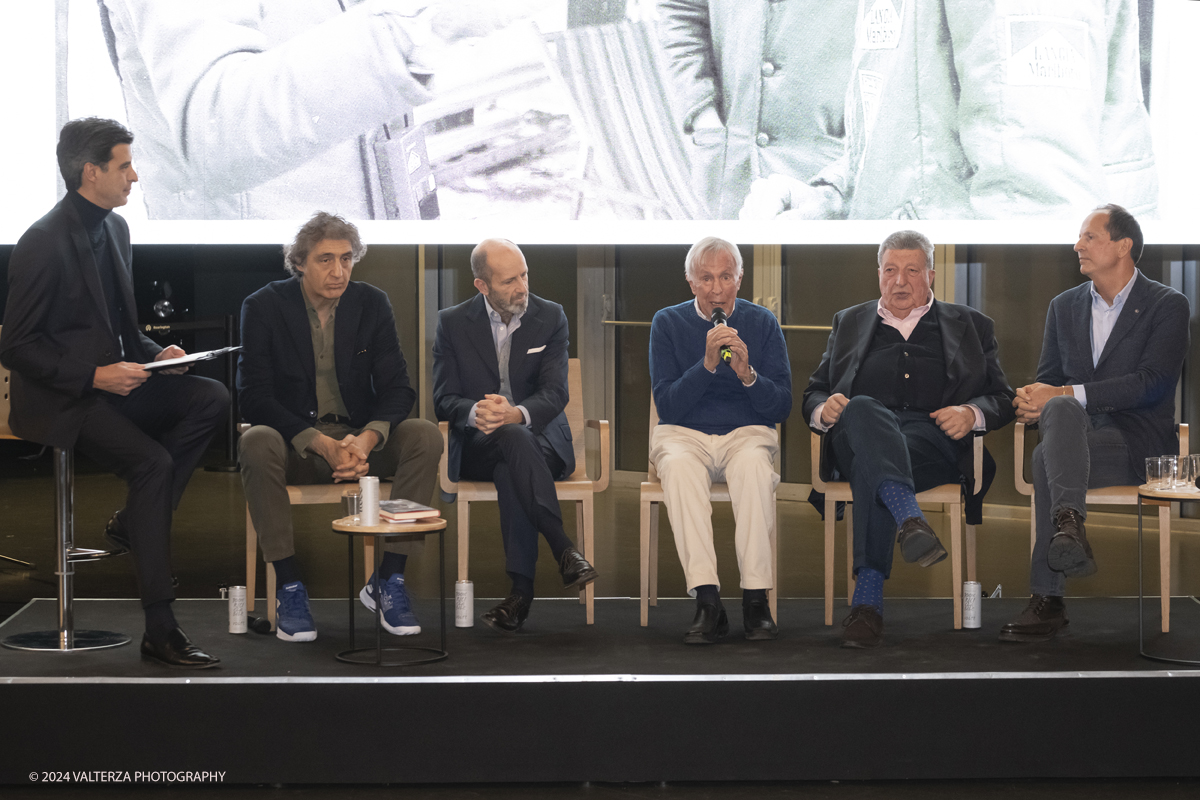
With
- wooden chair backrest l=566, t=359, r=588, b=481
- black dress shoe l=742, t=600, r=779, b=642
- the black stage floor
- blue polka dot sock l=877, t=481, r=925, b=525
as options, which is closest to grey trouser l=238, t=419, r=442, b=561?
the black stage floor

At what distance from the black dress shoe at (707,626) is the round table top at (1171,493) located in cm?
113

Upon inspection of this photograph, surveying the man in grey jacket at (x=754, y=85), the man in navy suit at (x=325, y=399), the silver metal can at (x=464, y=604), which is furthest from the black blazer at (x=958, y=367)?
the man in navy suit at (x=325, y=399)

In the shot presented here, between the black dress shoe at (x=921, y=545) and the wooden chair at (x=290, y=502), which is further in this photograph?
the wooden chair at (x=290, y=502)

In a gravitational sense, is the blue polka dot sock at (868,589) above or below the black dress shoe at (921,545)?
below

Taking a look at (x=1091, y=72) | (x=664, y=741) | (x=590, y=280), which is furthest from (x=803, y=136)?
(x=590, y=280)

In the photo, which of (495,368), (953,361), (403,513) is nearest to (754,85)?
(953,361)

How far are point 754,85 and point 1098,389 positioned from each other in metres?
1.44

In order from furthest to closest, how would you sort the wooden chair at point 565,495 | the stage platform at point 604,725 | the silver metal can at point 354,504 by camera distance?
the wooden chair at point 565,495
the silver metal can at point 354,504
the stage platform at point 604,725

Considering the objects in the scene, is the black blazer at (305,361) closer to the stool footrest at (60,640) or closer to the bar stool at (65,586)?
the bar stool at (65,586)

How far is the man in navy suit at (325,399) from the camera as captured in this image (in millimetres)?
3281

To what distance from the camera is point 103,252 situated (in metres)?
3.18

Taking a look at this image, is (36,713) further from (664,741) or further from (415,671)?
(664,741)

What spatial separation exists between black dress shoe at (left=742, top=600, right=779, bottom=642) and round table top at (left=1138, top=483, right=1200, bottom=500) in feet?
3.32

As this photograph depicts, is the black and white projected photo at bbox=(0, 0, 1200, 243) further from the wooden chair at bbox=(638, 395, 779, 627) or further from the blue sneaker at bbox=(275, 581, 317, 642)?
the blue sneaker at bbox=(275, 581, 317, 642)
